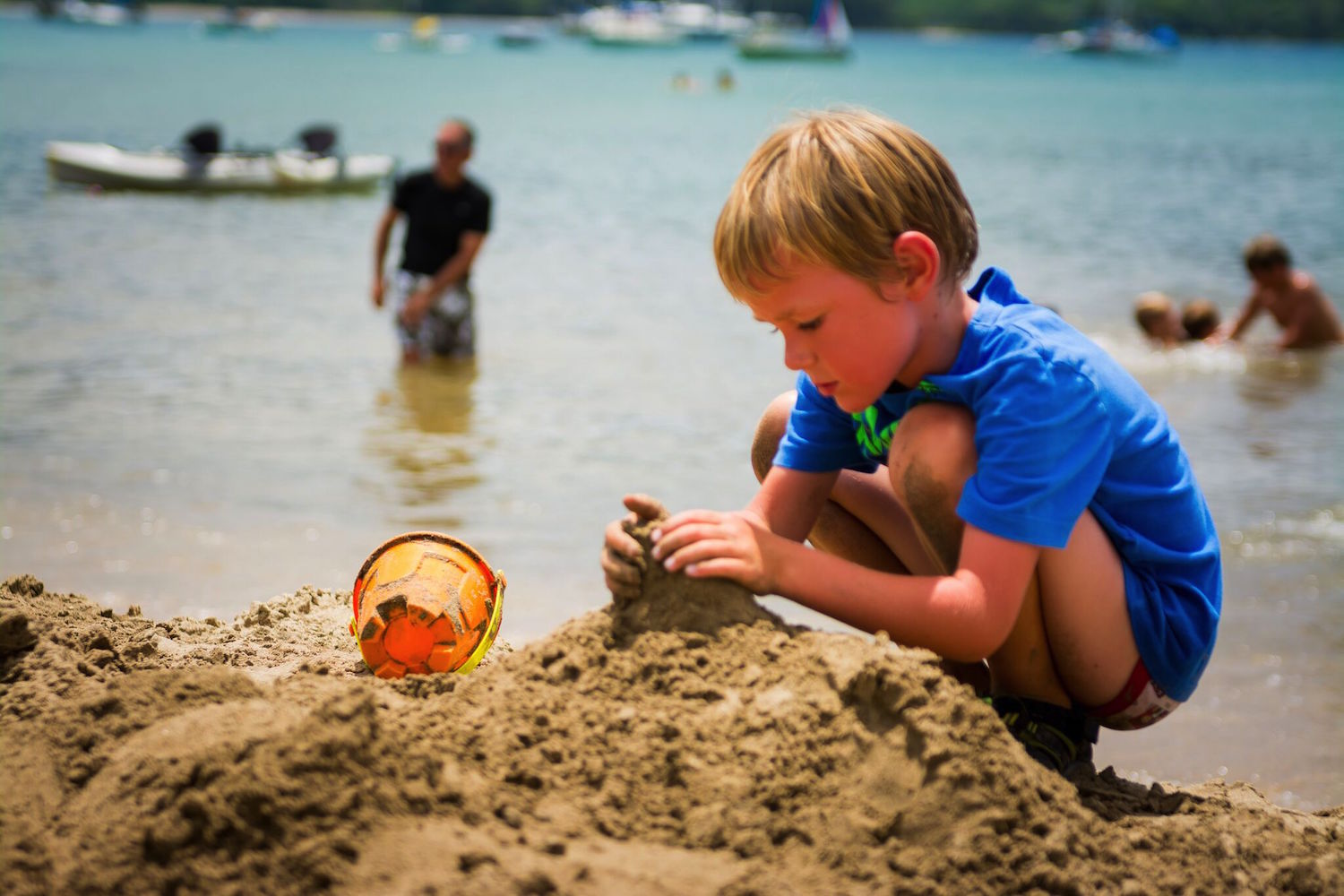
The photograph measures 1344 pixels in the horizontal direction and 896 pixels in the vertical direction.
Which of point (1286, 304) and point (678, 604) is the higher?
point (678, 604)

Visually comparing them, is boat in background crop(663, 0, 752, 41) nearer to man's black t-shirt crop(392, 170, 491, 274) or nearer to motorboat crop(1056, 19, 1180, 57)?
motorboat crop(1056, 19, 1180, 57)

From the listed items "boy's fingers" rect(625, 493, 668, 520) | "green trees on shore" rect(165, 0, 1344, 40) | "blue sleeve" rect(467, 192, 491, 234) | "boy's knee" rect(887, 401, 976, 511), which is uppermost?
"green trees on shore" rect(165, 0, 1344, 40)

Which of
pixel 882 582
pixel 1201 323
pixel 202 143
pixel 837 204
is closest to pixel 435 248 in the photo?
pixel 1201 323

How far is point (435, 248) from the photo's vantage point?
858cm

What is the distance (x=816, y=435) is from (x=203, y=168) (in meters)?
16.1

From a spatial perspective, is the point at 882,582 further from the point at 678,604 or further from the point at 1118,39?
the point at 1118,39

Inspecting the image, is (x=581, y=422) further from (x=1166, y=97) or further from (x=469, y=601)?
(x=1166, y=97)

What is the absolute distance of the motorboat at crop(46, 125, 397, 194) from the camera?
55.4ft

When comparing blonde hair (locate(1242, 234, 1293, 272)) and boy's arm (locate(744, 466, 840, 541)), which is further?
blonde hair (locate(1242, 234, 1293, 272))

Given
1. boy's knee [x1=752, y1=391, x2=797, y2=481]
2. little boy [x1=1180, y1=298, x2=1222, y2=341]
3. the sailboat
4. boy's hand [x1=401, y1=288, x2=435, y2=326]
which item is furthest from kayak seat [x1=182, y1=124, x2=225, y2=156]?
the sailboat

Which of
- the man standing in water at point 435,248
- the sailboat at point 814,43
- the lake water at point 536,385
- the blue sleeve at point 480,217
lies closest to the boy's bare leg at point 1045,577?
the lake water at point 536,385

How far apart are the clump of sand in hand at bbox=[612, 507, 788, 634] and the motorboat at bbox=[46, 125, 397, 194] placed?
1618 cm

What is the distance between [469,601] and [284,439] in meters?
4.18

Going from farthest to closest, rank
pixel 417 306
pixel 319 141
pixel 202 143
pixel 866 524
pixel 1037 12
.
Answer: pixel 1037 12 < pixel 319 141 < pixel 202 143 < pixel 417 306 < pixel 866 524
